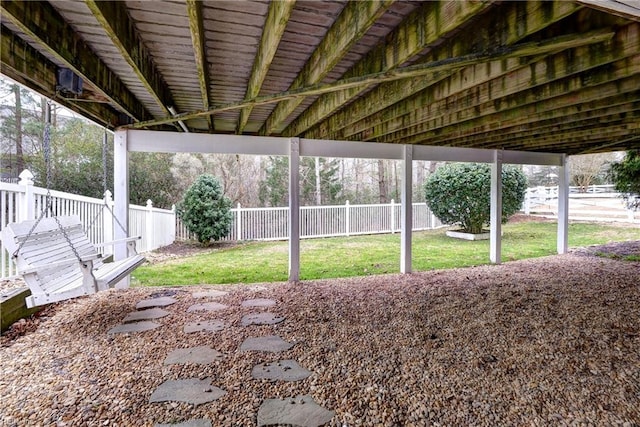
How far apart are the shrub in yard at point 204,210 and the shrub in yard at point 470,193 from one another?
593 cm

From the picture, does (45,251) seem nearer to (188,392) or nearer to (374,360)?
(188,392)

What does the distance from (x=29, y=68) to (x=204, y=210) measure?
6.03 m

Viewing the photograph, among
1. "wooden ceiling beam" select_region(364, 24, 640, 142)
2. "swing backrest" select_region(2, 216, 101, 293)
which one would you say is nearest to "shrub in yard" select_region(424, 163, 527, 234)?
"wooden ceiling beam" select_region(364, 24, 640, 142)

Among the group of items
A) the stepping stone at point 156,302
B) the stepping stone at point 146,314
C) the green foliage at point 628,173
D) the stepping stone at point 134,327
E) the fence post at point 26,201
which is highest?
the green foliage at point 628,173

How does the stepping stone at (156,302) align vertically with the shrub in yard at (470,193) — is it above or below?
below

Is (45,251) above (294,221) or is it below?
below

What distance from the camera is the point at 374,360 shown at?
2406 mm

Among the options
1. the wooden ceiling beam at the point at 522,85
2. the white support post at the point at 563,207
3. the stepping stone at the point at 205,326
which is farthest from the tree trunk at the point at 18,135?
the white support post at the point at 563,207

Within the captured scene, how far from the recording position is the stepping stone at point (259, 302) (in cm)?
380

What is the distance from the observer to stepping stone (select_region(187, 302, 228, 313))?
143 inches

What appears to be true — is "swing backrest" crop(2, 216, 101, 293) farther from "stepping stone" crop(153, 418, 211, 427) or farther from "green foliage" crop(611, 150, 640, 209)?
"green foliage" crop(611, 150, 640, 209)

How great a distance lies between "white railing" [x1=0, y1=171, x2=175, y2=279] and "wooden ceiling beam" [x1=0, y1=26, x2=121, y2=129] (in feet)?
3.27

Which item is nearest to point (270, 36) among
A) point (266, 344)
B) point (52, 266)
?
point (266, 344)

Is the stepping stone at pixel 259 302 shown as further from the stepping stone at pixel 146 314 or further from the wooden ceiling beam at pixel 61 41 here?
the wooden ceiling beam at pixel 61 41
